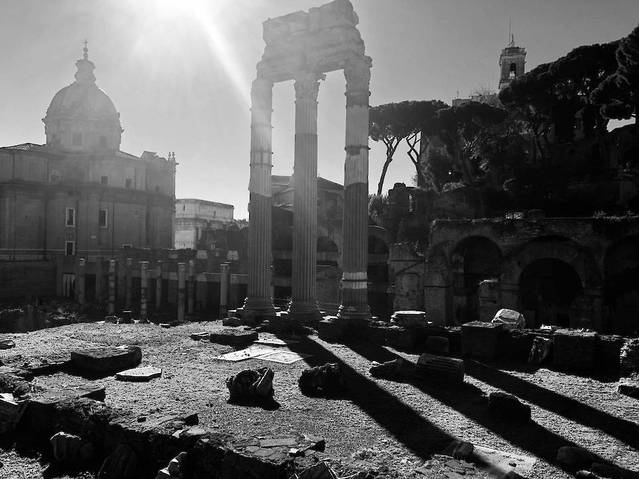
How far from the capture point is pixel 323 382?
731 cm

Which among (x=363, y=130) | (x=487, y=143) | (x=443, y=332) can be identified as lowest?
(x=443, y=332)

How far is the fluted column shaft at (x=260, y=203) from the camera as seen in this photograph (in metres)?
13.8

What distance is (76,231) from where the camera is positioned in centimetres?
3572

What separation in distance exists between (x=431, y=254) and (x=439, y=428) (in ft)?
53.1

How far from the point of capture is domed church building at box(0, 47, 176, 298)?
3331 centimetres

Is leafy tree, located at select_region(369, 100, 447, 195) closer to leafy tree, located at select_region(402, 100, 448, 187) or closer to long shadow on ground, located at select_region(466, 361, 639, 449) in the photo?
leafy tree, located at select_region(402, 100, 448, 187)

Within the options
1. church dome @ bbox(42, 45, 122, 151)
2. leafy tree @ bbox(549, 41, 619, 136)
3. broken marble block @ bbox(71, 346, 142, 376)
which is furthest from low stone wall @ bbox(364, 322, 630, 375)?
church dome @ bbox(42, 45, 122, 151)

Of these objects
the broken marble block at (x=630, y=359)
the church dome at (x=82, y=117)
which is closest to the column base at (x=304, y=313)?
the broken marble block at (x=630, y=359)

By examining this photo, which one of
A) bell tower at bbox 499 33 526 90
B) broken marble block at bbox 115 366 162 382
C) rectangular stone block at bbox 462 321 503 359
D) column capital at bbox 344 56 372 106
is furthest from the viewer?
bell tower at bbox 499 33 526 90

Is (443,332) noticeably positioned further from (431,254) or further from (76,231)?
(76,231)

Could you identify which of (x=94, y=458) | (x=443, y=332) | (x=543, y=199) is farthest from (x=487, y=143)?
(x=94, y=458)

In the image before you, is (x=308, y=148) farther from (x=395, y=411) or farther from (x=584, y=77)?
(x=584, y=77)

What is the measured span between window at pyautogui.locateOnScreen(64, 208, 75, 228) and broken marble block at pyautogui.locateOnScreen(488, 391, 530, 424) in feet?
115

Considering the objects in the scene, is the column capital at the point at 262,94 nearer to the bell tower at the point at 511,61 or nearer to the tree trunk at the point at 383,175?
the tree trunk at the point at 383,175
